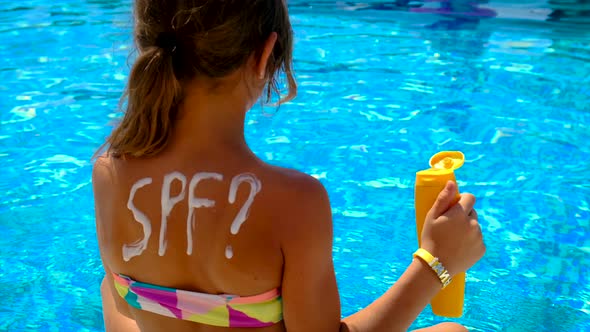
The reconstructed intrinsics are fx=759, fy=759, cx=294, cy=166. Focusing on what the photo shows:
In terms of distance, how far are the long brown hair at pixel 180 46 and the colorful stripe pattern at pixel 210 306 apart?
334 mm

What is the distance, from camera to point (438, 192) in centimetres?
186

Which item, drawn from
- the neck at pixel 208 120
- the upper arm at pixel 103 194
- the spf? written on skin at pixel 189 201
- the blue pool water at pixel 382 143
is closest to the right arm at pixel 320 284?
the spf? written on skin at pixel 189 201

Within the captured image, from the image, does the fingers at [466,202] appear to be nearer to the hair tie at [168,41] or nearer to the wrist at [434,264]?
the wrist at [434,264]

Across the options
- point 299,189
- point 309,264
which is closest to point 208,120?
point 299,189

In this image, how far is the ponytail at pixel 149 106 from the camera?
1619 millimetres

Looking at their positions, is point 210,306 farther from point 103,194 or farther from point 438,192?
point 438,192

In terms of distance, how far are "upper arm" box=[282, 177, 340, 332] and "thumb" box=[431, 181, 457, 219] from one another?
0.28 metres

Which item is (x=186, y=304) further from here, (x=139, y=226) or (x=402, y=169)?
(x=402, y=169)

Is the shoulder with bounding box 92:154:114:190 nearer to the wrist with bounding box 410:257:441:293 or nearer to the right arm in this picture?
the right arm

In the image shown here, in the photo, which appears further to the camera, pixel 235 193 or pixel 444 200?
pixel 444 200

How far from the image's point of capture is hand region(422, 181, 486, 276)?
180 centimetres

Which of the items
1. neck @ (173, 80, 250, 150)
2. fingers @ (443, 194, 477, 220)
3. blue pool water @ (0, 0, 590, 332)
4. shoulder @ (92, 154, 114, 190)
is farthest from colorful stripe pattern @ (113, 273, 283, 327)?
blue pool water @ (0, 0, 590, 332)

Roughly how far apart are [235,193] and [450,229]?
1.72 ft

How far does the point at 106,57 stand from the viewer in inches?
279
